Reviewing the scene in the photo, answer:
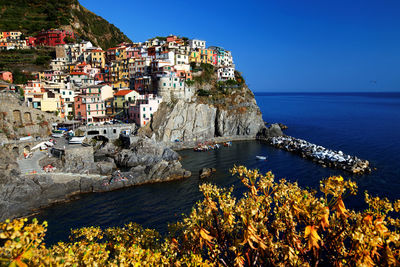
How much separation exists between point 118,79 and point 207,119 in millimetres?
33693

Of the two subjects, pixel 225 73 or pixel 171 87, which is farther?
pixel 225 73

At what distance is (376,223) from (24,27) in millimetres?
→ 130356

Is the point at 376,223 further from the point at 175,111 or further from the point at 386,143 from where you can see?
the point at 386,143

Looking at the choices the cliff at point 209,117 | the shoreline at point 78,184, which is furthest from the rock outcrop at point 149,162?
the cliff at point 209,117

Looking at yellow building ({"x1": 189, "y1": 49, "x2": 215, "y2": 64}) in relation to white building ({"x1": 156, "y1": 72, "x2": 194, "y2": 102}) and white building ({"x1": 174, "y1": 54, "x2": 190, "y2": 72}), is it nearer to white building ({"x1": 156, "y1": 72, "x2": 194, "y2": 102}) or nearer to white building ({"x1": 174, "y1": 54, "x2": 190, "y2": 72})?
white building ({"x1": 174, "y1": 54, "x2": 190, "y2": 72})

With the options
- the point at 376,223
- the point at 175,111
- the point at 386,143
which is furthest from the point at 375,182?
the point at 175,111

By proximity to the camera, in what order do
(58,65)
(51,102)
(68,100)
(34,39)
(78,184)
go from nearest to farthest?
(78,184)
(51,102)
(68,100)
(58,65)
(34,39)

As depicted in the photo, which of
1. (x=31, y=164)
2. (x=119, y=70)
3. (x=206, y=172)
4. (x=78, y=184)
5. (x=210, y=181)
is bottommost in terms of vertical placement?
(x=210, y=181)

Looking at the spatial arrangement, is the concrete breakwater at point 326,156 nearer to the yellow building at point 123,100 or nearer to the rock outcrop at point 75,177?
the rock outcrop at point 75,177

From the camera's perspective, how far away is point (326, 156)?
49.2 metres

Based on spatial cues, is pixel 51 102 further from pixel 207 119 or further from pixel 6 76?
pixel 207 119

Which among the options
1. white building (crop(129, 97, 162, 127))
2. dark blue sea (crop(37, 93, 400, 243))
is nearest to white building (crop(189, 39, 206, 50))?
white building (crop(129, 97, 162, 127))

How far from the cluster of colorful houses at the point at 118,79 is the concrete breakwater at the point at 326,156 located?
30762 millimetres

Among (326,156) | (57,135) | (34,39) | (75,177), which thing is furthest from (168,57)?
(34,39)
